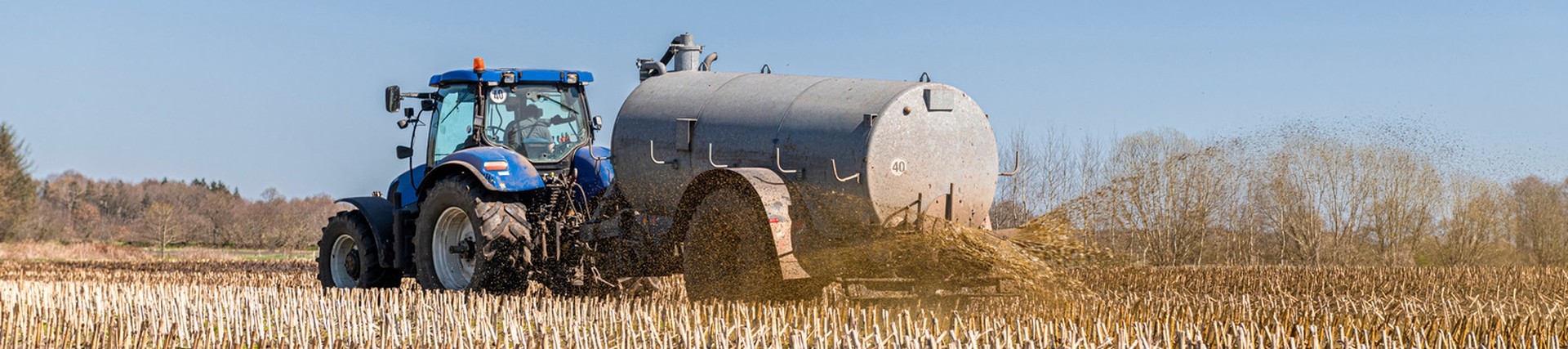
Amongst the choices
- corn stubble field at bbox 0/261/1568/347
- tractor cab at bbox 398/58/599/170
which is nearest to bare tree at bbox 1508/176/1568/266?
corn stubble field at bbox 0/261/1568/347

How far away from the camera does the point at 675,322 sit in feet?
27.7

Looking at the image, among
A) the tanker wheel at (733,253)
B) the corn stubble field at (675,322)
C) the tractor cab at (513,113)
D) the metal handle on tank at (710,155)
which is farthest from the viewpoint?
the tractor cab at (513,113)

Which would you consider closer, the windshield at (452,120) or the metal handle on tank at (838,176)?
the metal handle on tank at (838,176)

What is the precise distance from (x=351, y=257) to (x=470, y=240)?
2.03 meters

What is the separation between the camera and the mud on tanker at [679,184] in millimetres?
9258

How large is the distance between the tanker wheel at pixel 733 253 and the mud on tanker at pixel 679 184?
0.01 m

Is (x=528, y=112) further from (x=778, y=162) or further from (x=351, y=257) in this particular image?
(x=778, y=162)

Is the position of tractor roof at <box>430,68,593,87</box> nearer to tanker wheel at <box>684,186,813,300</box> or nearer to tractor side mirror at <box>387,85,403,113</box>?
tractor side mirror at <box>387,85,403,113</box>

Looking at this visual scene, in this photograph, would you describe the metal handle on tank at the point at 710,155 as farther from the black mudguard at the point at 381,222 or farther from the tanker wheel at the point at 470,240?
the black mudguard at the point at 381,222

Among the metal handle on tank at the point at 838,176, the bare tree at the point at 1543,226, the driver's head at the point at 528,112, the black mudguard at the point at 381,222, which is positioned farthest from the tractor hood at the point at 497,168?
the bare tree at the point at 1543,226

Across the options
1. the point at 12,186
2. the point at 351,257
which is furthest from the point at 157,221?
the point at 351,257

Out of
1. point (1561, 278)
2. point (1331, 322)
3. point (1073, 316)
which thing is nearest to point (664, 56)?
point (1073, 316)

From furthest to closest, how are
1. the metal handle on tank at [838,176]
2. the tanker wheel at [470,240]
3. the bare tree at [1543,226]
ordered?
the bare tree at [1543,226] → the tanker wheel at [470,240] → the metal handle on tank at [838,176]

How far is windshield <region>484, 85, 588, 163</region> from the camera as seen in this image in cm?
1238
